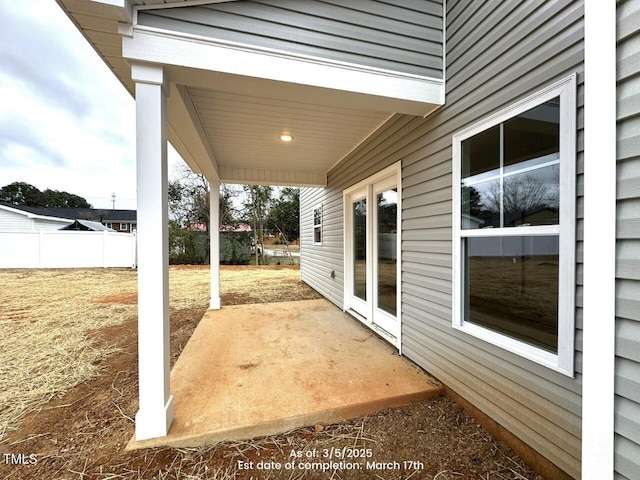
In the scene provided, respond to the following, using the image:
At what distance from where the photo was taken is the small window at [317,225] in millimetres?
6477

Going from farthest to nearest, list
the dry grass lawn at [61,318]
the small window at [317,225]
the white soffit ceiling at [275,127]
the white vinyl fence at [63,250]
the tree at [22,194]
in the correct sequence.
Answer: the tree at [22,194]
the white vinyl fence at [63,250]
the small window at [317,225]
the white soffit ceiling at [275,127]
the dry grass lawn at [61,318]

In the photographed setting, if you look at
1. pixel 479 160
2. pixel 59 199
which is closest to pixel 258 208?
pixel 479 160

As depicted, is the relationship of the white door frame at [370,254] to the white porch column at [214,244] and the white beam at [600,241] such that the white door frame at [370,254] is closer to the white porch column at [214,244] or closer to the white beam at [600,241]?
the white beam at [600,241]

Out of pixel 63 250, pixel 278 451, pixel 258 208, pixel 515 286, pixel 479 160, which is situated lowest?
pixel 278 451

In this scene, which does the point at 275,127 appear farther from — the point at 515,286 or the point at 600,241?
the point at 600,241

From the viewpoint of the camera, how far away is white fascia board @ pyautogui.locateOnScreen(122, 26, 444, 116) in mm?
1726

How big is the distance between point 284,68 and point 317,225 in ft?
15.9

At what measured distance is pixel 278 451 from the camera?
1.71 metres

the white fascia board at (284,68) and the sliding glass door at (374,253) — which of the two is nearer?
the white fascia board at (284,68)

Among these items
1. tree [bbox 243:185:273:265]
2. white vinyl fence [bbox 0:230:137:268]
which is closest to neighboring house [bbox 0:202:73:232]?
white vinyl fence [bbox 0:230:137:268]

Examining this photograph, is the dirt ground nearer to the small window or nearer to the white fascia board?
the white fascia board

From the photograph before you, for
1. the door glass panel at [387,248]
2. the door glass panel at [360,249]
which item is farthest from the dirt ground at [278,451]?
the door glass panel at [360,249]

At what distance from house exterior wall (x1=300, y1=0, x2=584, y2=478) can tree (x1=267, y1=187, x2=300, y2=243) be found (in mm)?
12162

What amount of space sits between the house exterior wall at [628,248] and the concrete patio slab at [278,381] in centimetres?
144
